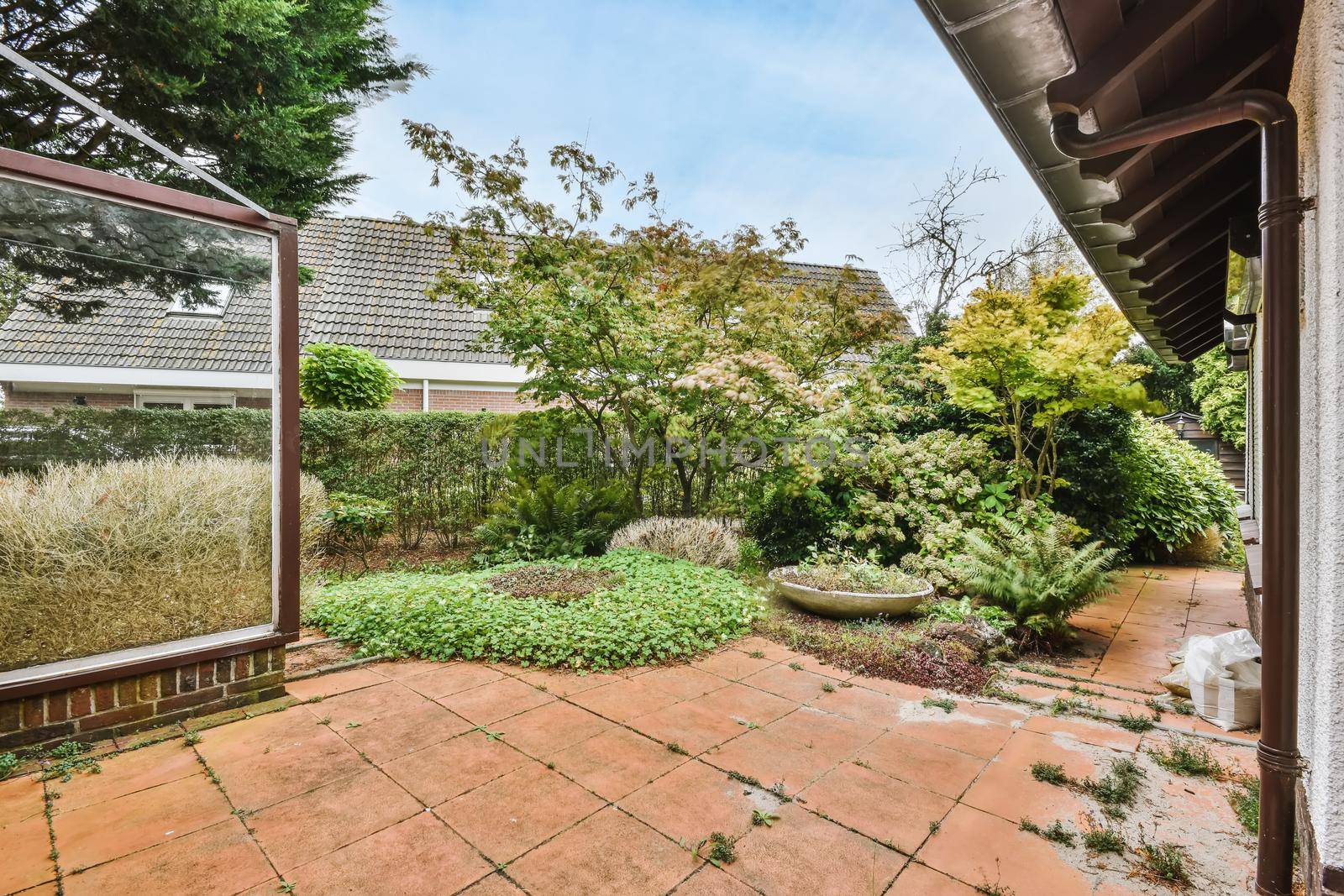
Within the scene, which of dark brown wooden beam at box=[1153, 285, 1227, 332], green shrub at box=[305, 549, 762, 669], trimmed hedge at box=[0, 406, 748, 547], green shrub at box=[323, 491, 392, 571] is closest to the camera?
green shrub at box=[305, 549, 762, 669]

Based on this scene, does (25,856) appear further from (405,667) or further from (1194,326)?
(1194,326)

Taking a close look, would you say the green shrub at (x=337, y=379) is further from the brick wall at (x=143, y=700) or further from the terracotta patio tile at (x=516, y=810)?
the terracotta patio tile at (x=516, y=810)

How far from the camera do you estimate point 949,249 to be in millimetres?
12633

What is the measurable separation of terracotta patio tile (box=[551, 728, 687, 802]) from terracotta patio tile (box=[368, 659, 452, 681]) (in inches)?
59.7

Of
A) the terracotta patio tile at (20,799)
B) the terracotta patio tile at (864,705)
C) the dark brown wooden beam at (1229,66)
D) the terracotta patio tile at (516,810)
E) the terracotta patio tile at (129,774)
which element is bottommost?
the terracotta patio tile at (864,705)

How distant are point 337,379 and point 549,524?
11.9ft

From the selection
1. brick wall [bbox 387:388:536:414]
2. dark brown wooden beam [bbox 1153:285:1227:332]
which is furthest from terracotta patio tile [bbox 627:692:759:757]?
brick wall [bbox 387:388:536:414]

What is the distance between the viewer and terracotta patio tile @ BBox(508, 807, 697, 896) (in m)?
1.97

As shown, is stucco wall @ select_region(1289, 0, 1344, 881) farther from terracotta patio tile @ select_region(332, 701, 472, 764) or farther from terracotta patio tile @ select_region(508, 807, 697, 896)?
terracotta patio tile @ select_region(332, 701, 472, 764)

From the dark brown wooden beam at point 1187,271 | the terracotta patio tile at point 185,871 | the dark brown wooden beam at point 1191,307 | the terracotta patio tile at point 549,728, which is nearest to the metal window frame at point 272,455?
the terracotta patio tile at point 185,871

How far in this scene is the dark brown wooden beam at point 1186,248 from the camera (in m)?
3.28

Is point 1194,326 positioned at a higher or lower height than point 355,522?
higher

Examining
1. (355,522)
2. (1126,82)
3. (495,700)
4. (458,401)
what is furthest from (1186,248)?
(458,401)

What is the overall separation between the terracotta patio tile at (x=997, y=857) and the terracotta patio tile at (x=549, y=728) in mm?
1622
